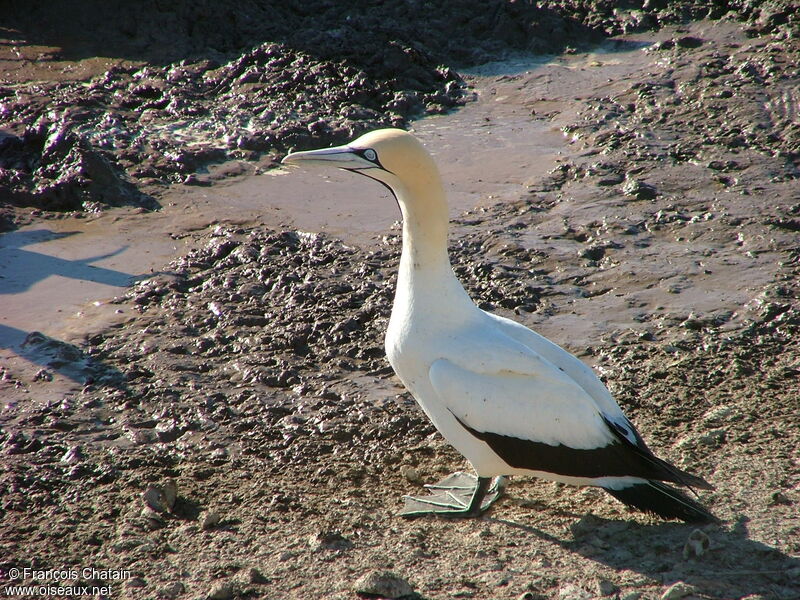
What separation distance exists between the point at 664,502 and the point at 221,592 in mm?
1922

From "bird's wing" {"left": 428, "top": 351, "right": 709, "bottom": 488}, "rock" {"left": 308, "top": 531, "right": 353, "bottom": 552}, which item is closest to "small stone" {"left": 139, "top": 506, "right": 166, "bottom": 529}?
"rock" {"left": 308, "top": 531, "right": 353, "bottom": 552}

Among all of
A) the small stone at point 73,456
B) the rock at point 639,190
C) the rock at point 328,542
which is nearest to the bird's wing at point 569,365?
the rock at point 328,542

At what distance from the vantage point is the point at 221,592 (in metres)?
3.50

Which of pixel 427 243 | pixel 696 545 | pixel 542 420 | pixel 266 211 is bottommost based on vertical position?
pixel 696 545

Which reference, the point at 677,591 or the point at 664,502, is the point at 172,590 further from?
the point at 664,502

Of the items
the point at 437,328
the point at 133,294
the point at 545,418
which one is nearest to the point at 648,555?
the point at 545,418

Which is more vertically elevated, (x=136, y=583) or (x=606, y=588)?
(x=606, y=588)

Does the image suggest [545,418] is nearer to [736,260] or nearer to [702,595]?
[702,595]

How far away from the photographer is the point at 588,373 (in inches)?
159

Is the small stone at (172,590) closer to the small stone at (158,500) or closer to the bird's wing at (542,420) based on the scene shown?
the small stone at (158,500)

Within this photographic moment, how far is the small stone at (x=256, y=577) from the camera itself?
3.58m

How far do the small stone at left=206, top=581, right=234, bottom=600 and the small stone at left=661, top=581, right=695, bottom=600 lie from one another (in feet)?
5.63

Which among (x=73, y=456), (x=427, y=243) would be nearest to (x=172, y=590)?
(x=73, y=456)

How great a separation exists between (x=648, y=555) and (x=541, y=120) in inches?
241
